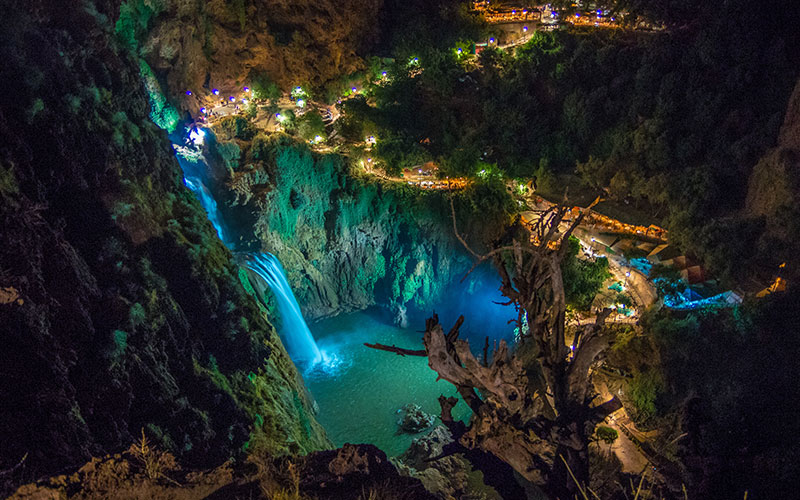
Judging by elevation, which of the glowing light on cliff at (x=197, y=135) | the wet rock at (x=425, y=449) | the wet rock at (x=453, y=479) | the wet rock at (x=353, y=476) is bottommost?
the wet rock at (x=425, y=449)

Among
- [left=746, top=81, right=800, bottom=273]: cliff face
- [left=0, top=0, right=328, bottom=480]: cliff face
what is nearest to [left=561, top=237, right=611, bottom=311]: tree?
[left=746, top=81, right=800, bottom=273]: cliff face

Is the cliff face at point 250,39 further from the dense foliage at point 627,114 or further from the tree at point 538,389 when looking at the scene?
the tree at point 538,389

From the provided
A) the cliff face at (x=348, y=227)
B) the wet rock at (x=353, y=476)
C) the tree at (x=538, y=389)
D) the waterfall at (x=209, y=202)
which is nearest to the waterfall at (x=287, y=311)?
the cliff face at (x=348, y=227)

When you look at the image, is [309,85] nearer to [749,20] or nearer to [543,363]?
[749,20]

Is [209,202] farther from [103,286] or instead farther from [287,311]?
[103,286]

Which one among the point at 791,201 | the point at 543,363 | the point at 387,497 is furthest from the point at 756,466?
the point at 791,201

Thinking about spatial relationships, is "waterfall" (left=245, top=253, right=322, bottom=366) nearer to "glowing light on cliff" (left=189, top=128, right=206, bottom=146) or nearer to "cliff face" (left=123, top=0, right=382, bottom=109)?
"glowing light on cliff" (left=189, top=128, right=206, bottom=146)

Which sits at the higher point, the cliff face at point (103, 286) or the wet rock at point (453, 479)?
the cliff face at point (103, 286)

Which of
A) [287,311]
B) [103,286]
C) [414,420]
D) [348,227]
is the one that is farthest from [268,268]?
[103,286]
